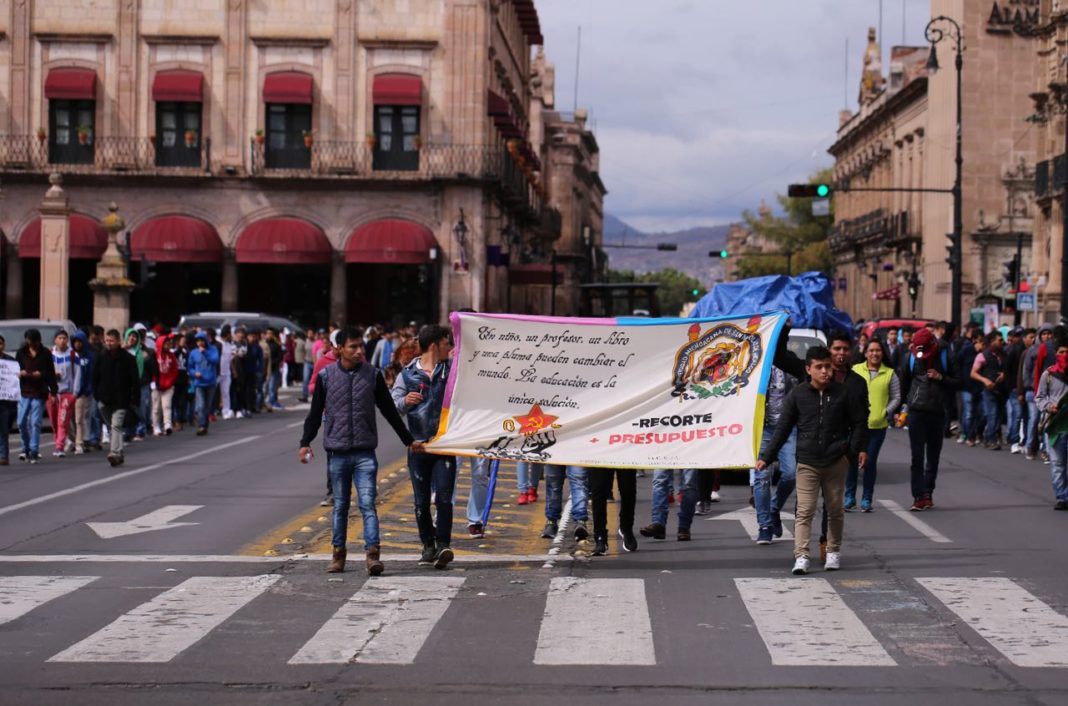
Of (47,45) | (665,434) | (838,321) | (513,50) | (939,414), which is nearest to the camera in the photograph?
(665,434)

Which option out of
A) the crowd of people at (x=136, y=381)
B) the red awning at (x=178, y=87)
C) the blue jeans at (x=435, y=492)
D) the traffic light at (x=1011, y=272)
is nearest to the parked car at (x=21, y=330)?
the crowd of people at (x=136, y=381)

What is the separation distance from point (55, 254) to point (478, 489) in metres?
29.9

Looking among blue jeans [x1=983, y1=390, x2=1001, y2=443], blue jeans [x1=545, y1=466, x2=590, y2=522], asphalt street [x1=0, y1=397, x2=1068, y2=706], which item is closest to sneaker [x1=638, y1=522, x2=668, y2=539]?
asphalt street [x1=0, y1=397, x2=1068, y2=706]

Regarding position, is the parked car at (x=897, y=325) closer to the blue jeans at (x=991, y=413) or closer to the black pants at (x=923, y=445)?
the blue jeans at (x=991, y=413)

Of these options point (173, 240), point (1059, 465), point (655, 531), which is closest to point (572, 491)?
point (655, 531)

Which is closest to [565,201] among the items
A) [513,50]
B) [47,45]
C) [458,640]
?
[513,50]

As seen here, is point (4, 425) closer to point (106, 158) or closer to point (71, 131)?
point (106, 158)

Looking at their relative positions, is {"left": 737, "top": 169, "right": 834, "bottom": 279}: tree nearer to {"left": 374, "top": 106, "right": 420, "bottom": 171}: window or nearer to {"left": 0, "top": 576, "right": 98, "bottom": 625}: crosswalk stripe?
{"left": 374, "top": 106, "right": 420, "bottom": 171}: window

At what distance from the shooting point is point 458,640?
9.94 m

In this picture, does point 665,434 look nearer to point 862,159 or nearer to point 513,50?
point 513,50

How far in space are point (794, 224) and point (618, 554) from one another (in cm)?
11306

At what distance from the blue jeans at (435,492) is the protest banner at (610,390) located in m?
0.18

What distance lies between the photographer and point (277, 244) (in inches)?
2183

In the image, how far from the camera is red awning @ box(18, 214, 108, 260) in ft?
179
